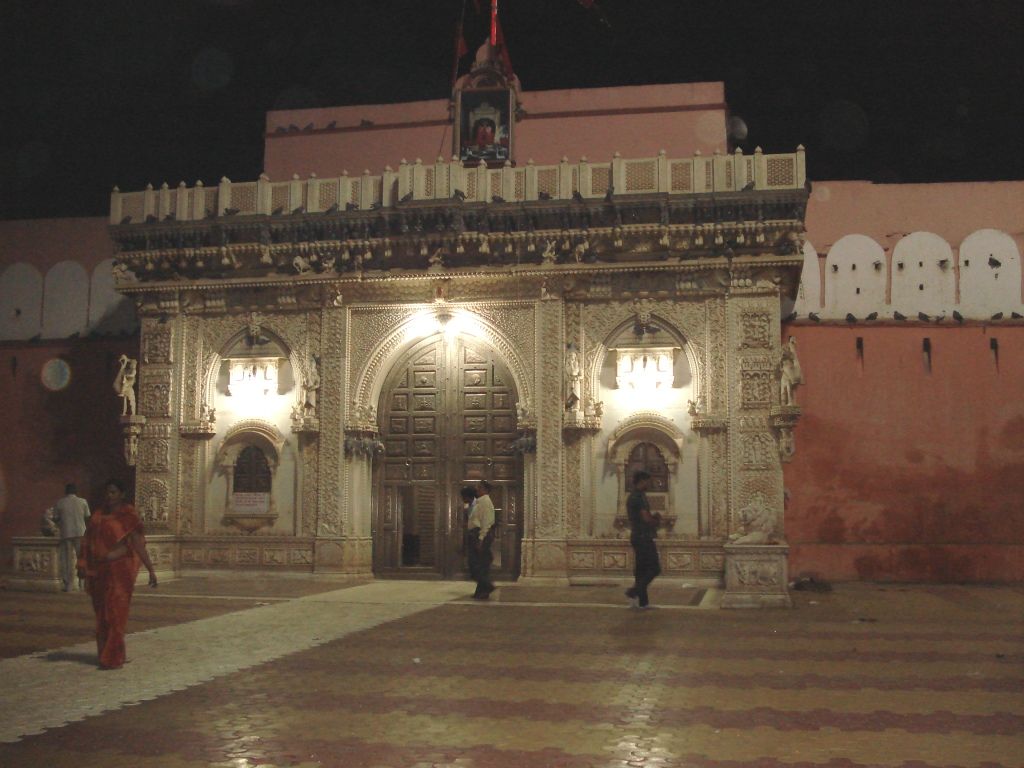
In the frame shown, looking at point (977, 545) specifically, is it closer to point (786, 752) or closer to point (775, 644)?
point (775, 644)

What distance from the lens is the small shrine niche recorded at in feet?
67.3

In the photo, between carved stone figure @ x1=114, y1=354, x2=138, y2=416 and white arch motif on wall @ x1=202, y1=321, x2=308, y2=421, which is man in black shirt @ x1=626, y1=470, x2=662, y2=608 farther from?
carved stone figure @ x1=114, y1=354, x2=138, y2=416

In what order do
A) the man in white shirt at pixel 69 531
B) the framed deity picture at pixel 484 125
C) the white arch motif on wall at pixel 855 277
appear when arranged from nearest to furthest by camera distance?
the man in white shirt at pixel 69 531, the framed deity picture at pixel 484 125, the white arch motif on wall at pixel 855 277

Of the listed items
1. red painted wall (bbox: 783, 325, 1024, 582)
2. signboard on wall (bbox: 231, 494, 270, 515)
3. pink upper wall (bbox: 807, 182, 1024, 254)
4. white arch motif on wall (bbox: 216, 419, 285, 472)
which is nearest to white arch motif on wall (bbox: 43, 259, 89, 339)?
white arch motif on wall (bbox: 216, 419, 285, 472)

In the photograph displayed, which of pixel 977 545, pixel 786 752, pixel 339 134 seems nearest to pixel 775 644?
pixel 786 752

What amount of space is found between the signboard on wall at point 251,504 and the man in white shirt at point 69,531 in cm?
298

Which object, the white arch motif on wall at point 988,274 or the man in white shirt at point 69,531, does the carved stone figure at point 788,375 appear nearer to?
the white arch motif on wall at point 988,274

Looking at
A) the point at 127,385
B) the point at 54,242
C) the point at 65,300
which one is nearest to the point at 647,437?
the point at 127,385

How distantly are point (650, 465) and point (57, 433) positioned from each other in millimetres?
13166

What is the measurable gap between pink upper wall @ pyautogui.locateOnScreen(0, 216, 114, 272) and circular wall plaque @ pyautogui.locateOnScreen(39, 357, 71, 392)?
7.26 ft

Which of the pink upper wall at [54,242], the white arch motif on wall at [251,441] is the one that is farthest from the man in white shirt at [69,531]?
the pink upper wall at [54,242]

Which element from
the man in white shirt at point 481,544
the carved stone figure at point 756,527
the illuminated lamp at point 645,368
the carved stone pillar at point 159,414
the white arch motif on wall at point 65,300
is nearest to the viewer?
the carved stone figure at point 756,527

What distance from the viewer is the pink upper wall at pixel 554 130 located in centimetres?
2083

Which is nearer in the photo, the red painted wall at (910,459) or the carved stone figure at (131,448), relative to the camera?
the carved stone figure at (131,448)
